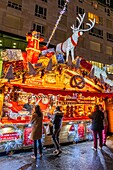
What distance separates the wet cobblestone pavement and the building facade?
8.94 m

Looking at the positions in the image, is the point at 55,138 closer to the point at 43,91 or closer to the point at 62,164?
the point at 62,164

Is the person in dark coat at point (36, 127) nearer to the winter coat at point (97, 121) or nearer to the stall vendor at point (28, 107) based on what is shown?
the stall vendor at point (28, 107)

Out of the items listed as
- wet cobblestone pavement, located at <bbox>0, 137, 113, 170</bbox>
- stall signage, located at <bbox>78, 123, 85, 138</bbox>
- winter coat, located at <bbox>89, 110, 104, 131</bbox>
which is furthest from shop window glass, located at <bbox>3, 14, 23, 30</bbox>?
wet cobblestone pavement, located at <bbox>0, 137, 113, 170</bbox>

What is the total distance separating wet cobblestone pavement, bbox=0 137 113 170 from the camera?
4.73m

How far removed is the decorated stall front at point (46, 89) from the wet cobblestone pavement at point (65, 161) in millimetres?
743

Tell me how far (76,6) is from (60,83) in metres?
20.2

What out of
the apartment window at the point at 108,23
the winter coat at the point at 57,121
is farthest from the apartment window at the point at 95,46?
the winter coat at the point at 57,121

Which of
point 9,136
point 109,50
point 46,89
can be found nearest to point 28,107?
point 46,89

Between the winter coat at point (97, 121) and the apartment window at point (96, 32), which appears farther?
the apartment window at point (96, 32)

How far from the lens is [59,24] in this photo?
70.9 ft

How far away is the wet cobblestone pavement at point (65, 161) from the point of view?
4734 millimetres

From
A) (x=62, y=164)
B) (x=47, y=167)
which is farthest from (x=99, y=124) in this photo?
(x=47, y=167)

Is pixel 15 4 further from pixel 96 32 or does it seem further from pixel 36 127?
pixel 36 127

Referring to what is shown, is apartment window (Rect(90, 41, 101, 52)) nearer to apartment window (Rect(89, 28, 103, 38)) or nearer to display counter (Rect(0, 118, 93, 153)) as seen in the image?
apartment window (Rect(89, 28, 103, 38))
